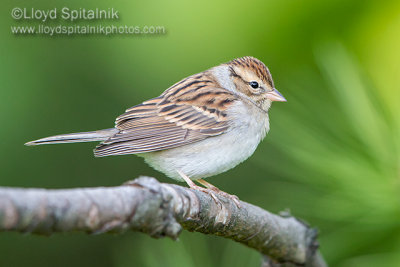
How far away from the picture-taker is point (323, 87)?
2.80 m

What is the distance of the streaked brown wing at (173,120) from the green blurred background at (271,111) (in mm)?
127

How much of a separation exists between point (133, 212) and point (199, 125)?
6.09 feet

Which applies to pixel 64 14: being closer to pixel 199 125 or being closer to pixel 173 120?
pixel 173 120

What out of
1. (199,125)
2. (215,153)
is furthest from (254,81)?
(215,153)

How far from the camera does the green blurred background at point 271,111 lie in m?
2.38

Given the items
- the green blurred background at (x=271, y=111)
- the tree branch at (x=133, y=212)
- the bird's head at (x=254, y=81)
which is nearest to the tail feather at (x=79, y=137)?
the green blurred background at (x=271, y=111)

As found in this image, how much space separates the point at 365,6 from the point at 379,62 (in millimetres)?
317

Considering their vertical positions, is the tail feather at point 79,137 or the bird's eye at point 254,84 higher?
the bird's eye at point 254,84

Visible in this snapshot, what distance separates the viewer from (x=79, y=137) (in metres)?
3.10

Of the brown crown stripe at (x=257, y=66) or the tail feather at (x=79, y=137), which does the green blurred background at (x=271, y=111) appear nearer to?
A: the brown crown stripe at (x=257, y=66)

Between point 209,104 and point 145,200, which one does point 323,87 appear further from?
point 145,200

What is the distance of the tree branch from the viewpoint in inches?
47.3

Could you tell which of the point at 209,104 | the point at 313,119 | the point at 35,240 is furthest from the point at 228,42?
the point at 35,240

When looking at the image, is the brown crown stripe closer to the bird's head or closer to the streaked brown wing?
the bird's head
